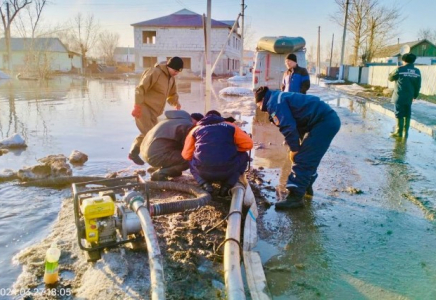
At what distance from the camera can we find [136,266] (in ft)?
9.75

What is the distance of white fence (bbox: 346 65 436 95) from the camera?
63.7 feet

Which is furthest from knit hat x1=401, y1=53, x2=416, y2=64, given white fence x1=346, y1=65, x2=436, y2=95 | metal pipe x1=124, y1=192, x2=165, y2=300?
white fence x1=346, y1=65, x2=436, y2=95

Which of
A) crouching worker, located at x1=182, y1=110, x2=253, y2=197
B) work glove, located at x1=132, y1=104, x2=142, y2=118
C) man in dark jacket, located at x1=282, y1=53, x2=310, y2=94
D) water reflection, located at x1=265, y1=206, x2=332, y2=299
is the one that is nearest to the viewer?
water reflection, located at x1=265, y1=206, x2=332, y2=299

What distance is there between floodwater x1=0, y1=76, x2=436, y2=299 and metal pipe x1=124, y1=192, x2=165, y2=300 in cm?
89

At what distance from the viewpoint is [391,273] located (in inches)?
119

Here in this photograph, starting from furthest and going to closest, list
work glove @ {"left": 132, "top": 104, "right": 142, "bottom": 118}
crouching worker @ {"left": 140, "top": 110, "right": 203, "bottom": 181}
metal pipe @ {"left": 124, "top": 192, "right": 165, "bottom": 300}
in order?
work glove @ {"left": 132, "top": 104, "right": 142, "bottom": 118}, crouching worker @ {"left": 140, "top": 110, "right": 203, "bottom": 181}, metal pipe @ {"left": 124, "top": 192, "right": 165, "bottom": 300}

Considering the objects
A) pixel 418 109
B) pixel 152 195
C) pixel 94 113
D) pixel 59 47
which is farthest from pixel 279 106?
pixel 59 47

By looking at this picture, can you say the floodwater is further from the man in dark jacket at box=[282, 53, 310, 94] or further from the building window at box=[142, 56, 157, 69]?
the building window at box=[142, 56, 157, 69]

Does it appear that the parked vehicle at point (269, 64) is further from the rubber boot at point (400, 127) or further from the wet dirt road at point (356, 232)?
the wet dirt road at point (356, 232)

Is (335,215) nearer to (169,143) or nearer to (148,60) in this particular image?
(169,143)

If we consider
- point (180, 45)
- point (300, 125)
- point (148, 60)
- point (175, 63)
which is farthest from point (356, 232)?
point (148, 60)

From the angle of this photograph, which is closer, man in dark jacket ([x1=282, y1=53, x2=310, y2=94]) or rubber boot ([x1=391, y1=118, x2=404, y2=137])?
man in dark jacket ([x1=282, y1=53, x2=310, y2=94])

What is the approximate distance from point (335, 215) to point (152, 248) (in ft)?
7.82
